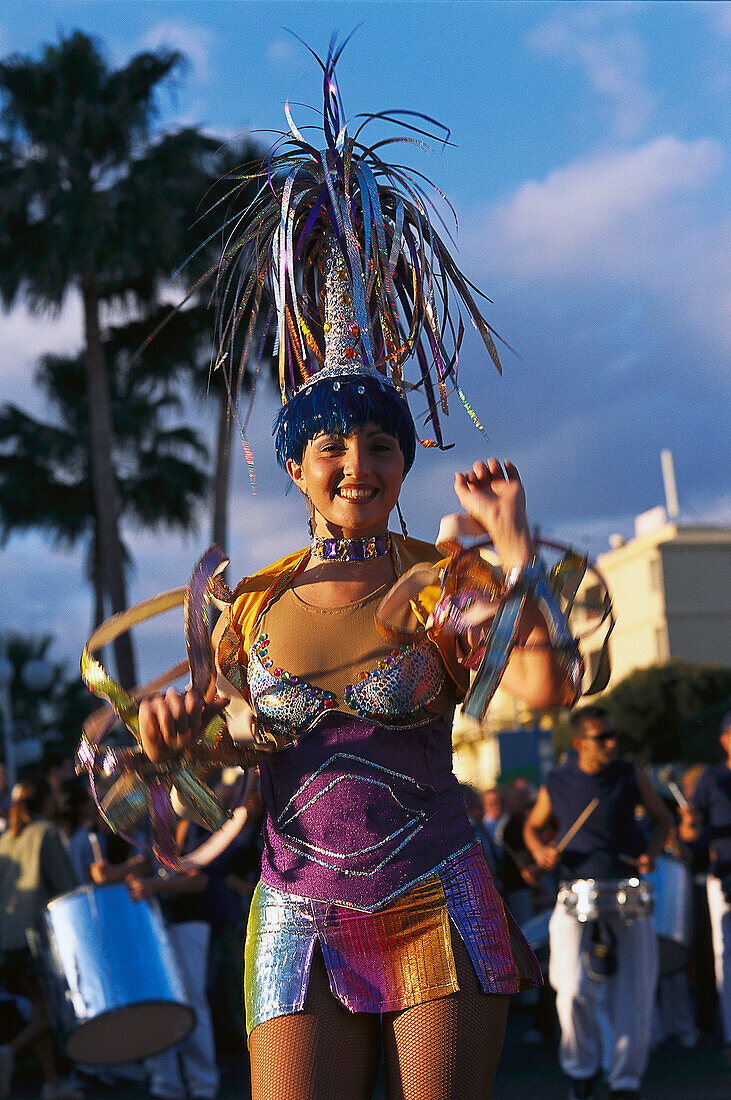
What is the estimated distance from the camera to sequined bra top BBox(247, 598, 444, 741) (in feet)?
7.74

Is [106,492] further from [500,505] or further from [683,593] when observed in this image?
[683,593]

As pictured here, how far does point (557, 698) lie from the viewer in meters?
2.20

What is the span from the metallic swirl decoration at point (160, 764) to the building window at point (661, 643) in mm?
66514

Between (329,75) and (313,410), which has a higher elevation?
(329,75)

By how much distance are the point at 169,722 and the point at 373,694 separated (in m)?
0.36

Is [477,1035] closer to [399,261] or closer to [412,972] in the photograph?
[412,972]

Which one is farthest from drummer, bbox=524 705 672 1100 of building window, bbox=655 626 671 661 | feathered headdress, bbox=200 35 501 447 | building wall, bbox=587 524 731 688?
building window, bbox=655 626 671 661

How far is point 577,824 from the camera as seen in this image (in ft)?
22.7

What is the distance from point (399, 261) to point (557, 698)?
1060mm

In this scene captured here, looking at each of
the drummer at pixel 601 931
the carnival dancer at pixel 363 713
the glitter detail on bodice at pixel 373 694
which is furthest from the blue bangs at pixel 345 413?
the drummer at pixel 601 931

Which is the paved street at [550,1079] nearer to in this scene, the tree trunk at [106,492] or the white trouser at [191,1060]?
the white trouser at [191,1060]

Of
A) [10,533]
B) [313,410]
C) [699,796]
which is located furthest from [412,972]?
[10,533]

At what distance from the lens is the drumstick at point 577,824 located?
22.7 ft

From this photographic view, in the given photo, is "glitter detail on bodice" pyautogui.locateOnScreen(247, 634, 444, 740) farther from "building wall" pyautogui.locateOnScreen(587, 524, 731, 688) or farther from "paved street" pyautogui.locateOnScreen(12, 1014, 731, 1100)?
"building wall" pyautogui.locateOnScreen(587, 524, 731, 688)
